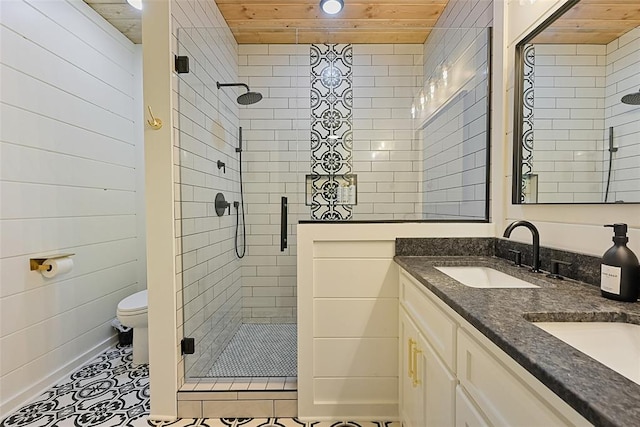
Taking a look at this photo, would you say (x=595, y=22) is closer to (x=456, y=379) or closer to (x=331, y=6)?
(x=456, y=379)

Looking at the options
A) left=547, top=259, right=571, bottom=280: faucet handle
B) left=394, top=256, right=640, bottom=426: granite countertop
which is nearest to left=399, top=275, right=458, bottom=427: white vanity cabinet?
left=394, top=256, right=640, bottom=426: granite countertop

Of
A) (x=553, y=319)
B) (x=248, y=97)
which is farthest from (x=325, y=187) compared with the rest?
(x=553, y=319)

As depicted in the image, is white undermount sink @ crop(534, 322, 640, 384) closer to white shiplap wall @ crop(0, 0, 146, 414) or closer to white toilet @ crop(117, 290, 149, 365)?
white toilet @ crop(117, 290, 149, 365)

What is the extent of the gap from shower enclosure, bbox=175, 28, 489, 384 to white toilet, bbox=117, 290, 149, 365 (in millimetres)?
461

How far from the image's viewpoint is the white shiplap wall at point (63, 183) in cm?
184

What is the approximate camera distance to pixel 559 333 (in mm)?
835

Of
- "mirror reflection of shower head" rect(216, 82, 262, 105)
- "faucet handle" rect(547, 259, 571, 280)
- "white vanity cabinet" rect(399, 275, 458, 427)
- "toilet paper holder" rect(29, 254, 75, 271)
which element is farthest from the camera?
"mirror reflection of shower head" rect(216, 82, 262, 105)

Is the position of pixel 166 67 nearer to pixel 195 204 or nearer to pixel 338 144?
pixel 195 204

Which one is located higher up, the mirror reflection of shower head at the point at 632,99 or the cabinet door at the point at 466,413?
the mirror reflection of shower head at the point at 632,99

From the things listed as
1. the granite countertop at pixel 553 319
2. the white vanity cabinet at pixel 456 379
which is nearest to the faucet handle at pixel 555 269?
the granite countertop at pixel 553 319

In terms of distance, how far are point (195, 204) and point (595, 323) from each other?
1.90 metres

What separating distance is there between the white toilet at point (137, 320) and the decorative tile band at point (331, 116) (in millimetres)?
1417

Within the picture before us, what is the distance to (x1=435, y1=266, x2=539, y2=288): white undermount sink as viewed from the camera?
139cm

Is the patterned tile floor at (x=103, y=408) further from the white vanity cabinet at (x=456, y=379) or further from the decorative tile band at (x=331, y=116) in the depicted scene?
the decorative tile band at (x=331, y=116)
